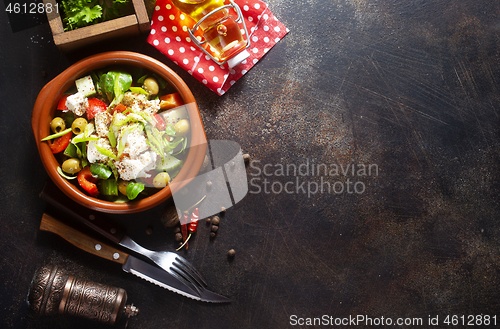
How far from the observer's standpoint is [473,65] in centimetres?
220

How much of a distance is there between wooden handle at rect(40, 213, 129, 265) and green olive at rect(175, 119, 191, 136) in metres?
0.83

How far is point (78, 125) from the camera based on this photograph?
1774 millimetres

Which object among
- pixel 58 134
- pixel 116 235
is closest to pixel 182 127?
pixel 58 134

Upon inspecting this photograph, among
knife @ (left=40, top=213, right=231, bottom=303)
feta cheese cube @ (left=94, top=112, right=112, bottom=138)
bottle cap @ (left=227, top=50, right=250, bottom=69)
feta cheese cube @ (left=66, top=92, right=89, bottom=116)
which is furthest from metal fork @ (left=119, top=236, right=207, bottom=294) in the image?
bottle cap @ (left=227, top=50, right=250, bottom=69)

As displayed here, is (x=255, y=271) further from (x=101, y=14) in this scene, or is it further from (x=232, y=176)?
(x=101, y=14)

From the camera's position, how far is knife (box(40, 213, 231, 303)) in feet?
6.49

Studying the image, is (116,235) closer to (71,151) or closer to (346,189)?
(71,151)

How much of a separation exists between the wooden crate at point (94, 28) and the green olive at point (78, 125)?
434mm

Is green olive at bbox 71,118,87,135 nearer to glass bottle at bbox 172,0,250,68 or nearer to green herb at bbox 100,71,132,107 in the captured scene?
green herb at bbox 100,71,132,107

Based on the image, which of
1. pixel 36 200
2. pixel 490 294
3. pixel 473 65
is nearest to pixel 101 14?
pixel 36 200

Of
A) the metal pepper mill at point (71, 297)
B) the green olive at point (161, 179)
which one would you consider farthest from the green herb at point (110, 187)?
the metal pepper mill at point (71, 297)

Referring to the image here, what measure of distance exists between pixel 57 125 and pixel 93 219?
0.59 metres

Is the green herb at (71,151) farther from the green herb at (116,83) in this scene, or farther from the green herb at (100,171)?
the green herb at (116,83)

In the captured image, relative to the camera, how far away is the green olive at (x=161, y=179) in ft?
5.94
